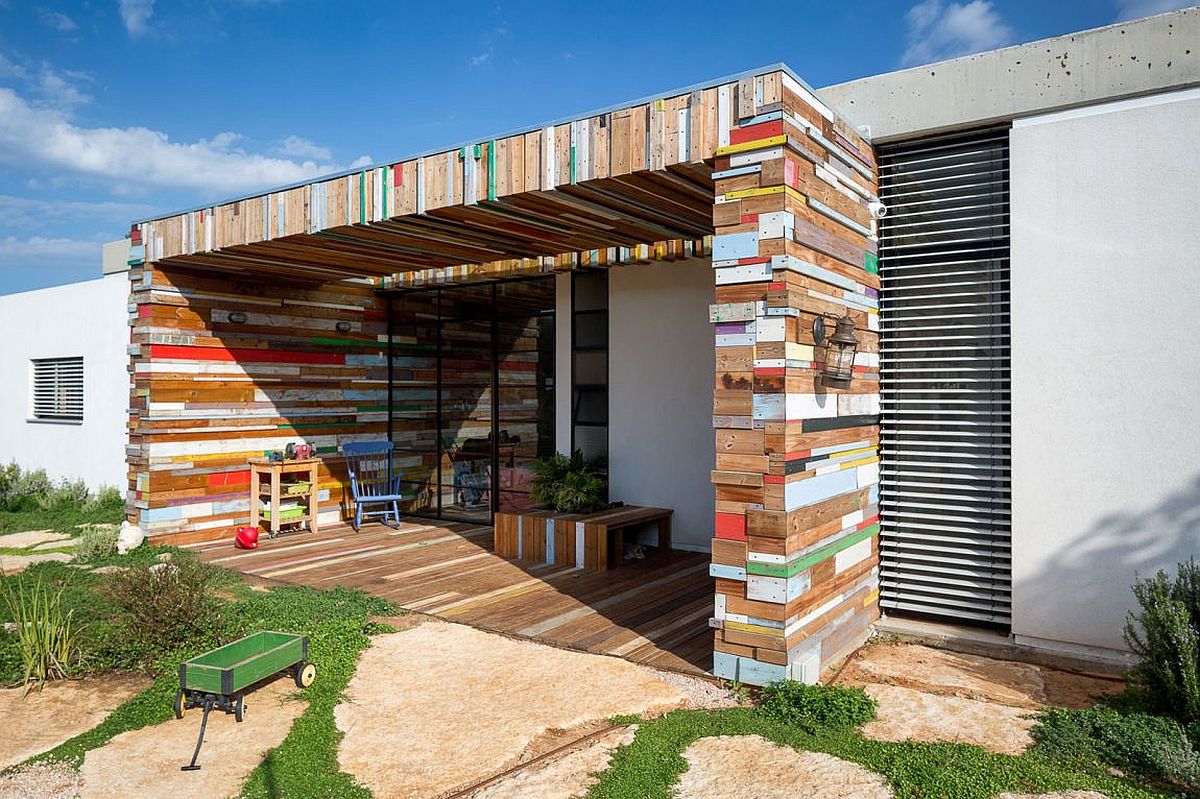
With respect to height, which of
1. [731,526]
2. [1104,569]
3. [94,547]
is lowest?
[94,547]

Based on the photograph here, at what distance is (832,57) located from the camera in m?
14.1

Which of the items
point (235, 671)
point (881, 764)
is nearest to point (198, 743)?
point (235, 671)

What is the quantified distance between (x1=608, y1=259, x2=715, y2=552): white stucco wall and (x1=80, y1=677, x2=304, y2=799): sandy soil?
4.31m

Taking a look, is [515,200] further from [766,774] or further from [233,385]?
[233,385]

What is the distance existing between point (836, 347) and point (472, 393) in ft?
17.1

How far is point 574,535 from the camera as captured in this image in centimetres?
680

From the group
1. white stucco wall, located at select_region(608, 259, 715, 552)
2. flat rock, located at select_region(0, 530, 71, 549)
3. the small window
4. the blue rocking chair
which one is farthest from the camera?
the small window

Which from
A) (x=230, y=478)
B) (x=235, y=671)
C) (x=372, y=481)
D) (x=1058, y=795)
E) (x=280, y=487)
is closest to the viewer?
(x=1058, y=795)

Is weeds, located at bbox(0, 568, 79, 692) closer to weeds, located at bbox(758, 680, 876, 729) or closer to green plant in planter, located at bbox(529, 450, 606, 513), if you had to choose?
weeds, located at bbox(758, 680, 876, 729)

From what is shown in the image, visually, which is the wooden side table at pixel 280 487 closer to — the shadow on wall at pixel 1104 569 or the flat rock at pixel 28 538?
the flat rock at pixel 28 538

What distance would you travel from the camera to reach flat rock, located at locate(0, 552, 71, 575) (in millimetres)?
6484

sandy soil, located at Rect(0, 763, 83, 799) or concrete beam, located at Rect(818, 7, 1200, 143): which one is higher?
concrete beam, located at Rect(818, 7, 1200, 143)

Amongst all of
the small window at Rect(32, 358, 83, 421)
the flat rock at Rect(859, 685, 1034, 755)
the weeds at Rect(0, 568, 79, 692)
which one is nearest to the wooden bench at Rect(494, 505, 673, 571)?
the flat rock at Rect(859, 685, 1034, 755)

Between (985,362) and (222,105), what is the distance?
12.6 meters
